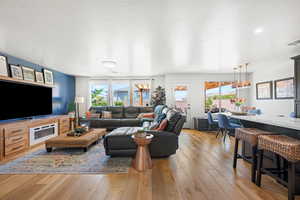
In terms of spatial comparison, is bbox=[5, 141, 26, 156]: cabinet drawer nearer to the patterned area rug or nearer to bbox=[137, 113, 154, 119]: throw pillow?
the patterned area rug

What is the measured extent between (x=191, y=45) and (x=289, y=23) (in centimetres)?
157

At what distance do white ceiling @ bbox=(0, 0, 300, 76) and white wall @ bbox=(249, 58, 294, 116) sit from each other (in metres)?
1.06

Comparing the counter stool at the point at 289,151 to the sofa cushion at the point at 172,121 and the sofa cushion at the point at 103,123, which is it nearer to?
the sofa cushion at the point at 172,121

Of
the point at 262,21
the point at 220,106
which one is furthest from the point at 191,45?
the point at 220,106

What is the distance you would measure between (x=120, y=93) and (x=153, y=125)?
4.18m

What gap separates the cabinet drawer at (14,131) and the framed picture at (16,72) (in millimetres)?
1426

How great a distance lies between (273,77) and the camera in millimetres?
5102

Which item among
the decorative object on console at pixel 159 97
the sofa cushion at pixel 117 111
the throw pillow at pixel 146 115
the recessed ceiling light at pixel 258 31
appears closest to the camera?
the recessed ceiling light at pixel 258 31

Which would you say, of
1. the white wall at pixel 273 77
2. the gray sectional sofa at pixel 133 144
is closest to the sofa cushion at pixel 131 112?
the gray sectional sofa at pixel 133 144

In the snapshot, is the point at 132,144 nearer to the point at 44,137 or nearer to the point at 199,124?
the point at 44,137

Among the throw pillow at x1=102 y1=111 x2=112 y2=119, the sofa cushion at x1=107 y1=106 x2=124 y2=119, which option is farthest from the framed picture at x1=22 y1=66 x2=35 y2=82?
the sofa cushion at x1=107 y1=106 x2=124 y2=119

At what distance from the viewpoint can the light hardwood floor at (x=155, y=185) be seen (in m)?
1.86

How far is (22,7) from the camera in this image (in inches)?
73.9

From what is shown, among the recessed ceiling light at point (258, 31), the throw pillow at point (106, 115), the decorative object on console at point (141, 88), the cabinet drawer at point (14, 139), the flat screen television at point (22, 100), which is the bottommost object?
the cabinet drawer at point (14, 139)
